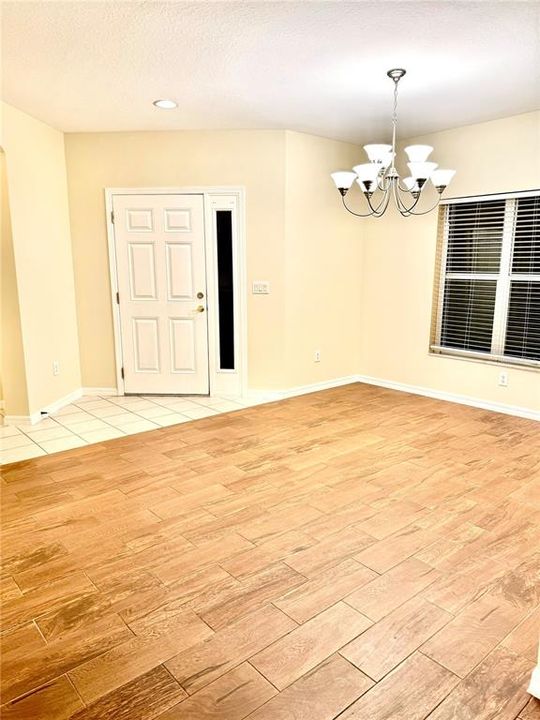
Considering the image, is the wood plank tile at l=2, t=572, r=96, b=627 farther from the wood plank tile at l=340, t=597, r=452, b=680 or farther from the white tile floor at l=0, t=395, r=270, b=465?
the white tile floor at l=0, t=395, r=270, b=465

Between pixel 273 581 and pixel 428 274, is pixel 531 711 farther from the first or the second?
pixel 428 274

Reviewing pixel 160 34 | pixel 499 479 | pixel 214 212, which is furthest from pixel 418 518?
pixel 214 212

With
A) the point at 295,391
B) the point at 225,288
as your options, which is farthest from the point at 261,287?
the point at 295,391

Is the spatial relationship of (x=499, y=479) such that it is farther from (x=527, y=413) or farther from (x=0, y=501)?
(x=0, y=501)

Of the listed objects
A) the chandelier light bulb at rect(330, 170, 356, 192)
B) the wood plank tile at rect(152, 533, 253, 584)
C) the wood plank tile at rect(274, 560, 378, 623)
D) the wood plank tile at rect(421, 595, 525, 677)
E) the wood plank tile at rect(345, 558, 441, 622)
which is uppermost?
the chandelier light bulb at rect(330, 170, 356, 192)

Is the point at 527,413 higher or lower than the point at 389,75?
lower

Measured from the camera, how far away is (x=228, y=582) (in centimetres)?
208

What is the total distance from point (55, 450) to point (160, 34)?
9.33 ft

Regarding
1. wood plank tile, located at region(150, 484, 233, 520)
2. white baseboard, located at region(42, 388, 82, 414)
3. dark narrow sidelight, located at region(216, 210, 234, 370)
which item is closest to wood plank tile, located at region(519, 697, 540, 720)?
wood plank tile, located at region(150, 484, 233, 520)

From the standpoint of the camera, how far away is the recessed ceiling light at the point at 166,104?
12.1 ft

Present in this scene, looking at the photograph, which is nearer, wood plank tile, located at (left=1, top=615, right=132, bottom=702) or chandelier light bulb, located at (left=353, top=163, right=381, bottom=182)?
wood plank tile, located at (left=1, top=615, right=132, bottom=702)

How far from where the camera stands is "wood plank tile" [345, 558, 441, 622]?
6.28 ft

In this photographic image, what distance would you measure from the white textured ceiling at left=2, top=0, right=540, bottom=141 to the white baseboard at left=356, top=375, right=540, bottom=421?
2.55m

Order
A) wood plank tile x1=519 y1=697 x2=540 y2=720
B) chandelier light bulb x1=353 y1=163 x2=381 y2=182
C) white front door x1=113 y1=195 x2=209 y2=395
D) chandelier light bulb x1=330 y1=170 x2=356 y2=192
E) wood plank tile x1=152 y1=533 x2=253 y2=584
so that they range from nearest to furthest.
→ wood plank tile x1=519 y1=697 x2=540 y2=720, wood plank tile x1=152 y1=533 x2=253 y2=584, chandelier light bulb x1=353 y1=163 x2=381 y2=182, chandelier light bulb x1=330 y1=170 x2=356 y2=192, white front door x1=113 y1=195 x2=209 y2=395
